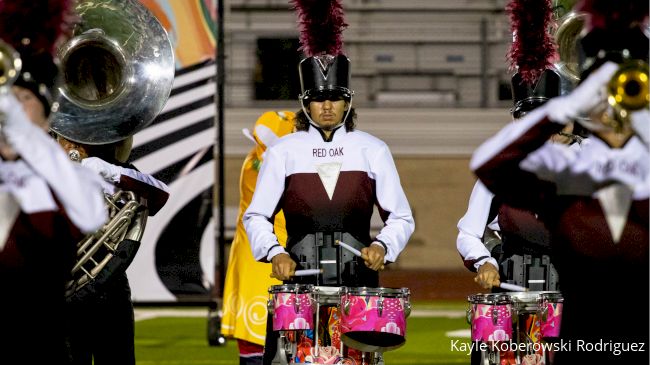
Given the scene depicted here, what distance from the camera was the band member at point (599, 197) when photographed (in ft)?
14.2

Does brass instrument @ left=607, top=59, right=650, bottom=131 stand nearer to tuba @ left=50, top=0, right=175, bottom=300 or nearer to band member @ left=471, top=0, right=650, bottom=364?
band member @ left=471, top=0, right=650, bottom=364

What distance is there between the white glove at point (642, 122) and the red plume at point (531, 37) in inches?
96.6

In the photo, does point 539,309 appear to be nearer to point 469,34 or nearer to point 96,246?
point 96,246

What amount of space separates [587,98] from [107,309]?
3.01m

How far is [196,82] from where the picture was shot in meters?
11.1

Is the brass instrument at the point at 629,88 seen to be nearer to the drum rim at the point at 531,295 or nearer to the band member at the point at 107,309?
the drum rim at the point at 531,295

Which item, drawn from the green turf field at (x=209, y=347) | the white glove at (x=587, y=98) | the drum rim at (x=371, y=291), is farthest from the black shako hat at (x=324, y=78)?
the green turf field at (x=209, y=347)

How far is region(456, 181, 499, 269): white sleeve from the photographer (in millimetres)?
6555

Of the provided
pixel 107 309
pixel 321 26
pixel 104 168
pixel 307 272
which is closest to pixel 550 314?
pixel 307 272

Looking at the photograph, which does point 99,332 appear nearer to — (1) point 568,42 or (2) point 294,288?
(2) point 294,288

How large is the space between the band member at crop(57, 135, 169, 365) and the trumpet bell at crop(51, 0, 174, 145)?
0.91 ft

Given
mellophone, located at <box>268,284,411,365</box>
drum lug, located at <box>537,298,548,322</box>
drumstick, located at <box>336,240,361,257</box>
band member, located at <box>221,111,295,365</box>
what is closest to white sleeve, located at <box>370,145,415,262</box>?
drumstick, located at <box>336,240,361,257</box>

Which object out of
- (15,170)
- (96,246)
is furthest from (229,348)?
(15,170)

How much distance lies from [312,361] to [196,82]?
5507 millimetres
